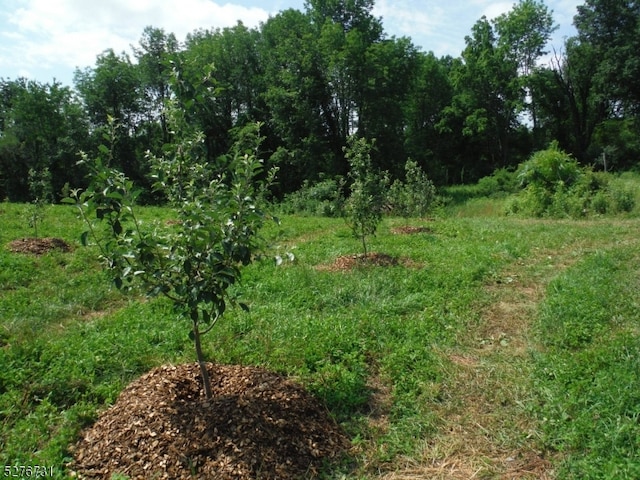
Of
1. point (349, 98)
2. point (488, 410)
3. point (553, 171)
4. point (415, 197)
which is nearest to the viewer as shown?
point (488, 410)

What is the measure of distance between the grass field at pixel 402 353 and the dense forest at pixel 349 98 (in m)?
21.4

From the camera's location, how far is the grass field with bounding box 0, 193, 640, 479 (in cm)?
340

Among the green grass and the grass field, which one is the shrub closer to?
the grass field

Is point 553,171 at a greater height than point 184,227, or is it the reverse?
point 553,171

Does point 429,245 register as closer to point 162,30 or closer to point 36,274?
point 36,274

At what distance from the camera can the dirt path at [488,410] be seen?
3.28 meters

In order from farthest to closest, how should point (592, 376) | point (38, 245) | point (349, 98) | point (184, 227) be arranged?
point (349, 98) < point (38, 245) < point (592, 376) < point (184, 227)

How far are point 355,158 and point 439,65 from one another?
1537 inches

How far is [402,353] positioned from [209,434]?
89.8 inches

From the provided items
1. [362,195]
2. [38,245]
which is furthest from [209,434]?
[38,245]

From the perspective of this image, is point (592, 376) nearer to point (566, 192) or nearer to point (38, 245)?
point (38, 245)

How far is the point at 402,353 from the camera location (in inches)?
190

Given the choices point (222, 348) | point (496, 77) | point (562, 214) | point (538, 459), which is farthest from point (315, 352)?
point (496, 77)

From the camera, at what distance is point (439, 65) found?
43562 mm
